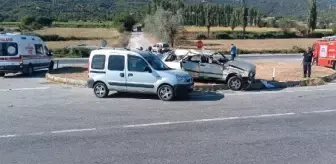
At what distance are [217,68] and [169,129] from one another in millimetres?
8190

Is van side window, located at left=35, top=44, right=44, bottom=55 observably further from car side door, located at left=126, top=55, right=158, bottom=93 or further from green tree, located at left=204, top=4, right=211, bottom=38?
green tree, located at left=204, top=4, right=211, bottom=38

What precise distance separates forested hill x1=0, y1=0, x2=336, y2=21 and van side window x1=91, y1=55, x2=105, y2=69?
10249cm

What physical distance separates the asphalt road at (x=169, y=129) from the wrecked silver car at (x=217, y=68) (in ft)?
4.07

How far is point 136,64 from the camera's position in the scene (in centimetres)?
1497

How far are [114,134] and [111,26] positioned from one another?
105261 millimetres

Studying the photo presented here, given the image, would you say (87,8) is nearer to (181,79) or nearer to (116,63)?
(116,63)

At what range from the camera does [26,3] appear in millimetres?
127938

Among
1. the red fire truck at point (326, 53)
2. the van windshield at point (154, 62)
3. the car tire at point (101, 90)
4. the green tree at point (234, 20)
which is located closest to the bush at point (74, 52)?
the red fire truck at point (326, 53)

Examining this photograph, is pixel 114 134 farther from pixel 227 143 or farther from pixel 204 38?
pixel 204 38

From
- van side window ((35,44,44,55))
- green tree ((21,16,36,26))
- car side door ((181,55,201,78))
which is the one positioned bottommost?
car side door ((181,55,201,78))

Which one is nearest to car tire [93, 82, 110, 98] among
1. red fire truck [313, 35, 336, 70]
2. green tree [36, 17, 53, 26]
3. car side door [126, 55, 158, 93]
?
car side door [126, 55, 158, 93]

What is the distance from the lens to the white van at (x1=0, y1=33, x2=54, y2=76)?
76.3 ft

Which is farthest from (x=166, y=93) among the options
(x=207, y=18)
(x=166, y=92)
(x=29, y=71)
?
(x=207, y=18)

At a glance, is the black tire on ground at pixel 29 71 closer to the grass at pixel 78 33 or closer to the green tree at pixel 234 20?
the grass at pixel 78 33
